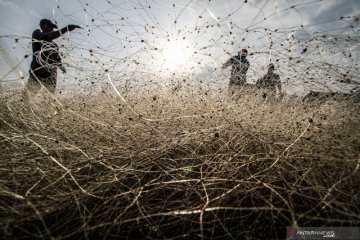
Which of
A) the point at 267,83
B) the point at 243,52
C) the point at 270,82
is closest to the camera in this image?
the point at 243,52

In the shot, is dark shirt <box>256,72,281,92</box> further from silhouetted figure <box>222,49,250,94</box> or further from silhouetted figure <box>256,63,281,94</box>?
silhouetted figure <box>222,49,250,94</box>

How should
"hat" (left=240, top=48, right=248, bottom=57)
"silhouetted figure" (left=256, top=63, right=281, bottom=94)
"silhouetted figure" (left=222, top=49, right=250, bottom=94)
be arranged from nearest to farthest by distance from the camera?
"hat" (left=240, top=48, right=248, bottom=57), "silhouetted figure" (left=256, top=63, right=281, bottom=94), "silhouetted figure" (left=222, top=49, right=250, bottom=94)

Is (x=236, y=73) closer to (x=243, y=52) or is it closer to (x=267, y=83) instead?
(x=267, y=83)

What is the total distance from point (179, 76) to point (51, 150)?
205 cm

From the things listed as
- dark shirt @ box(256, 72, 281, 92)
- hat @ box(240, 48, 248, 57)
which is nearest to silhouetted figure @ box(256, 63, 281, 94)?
dark shirt @ box(256, 72, 281, 92)

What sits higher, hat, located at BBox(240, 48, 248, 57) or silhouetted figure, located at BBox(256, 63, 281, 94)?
hat, located at BBox(240, 48, 248, 57)

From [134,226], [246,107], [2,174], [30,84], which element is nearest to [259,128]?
[246,107]

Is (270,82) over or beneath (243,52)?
beneath

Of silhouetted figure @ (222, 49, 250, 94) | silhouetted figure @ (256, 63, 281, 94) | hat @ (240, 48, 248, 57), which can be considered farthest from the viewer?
silhouetted figure @ (222, 49, 250, 94)

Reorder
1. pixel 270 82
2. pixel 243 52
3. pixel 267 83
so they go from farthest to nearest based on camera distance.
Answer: pixel 270 82 → pixel 267 83 → pixel 243 52

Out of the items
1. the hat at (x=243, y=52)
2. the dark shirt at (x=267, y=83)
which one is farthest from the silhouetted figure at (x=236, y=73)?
the hat at (x=243, y=52)

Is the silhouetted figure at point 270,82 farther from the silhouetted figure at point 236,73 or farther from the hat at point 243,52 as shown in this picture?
the hat at point 243,52

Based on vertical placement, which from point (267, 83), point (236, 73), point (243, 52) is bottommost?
point (267, 83)

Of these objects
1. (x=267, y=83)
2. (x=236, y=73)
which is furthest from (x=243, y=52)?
(x=267, y=83)
